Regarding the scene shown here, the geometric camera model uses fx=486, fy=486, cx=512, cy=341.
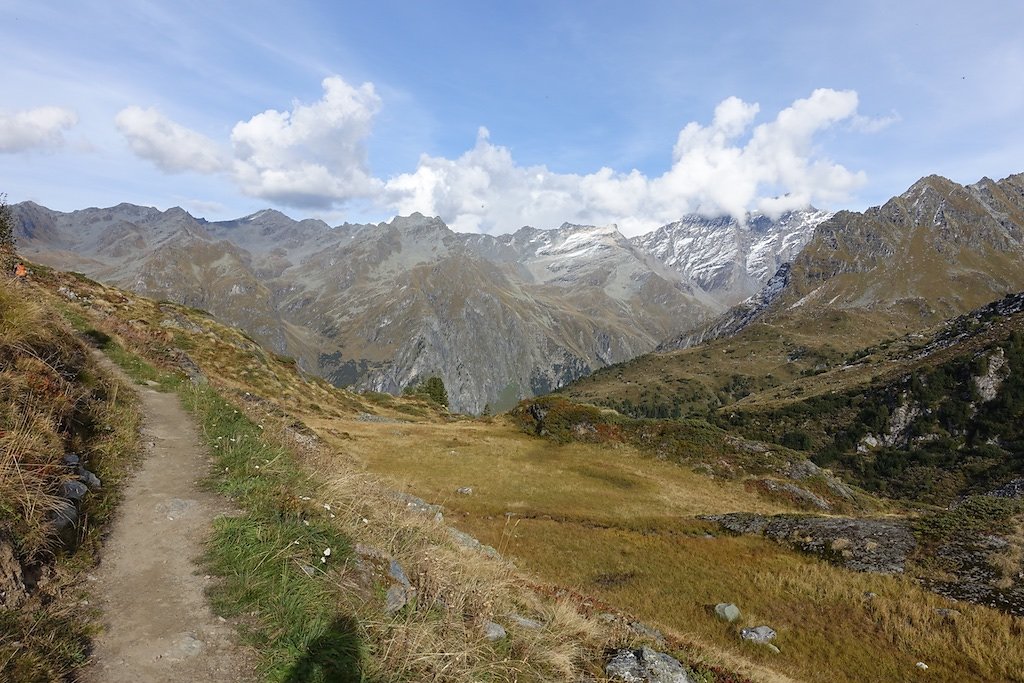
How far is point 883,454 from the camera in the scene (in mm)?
136500

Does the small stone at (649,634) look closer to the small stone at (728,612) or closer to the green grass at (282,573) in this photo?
the small stone at (728,612)

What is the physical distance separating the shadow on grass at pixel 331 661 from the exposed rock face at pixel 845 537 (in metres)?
27.3

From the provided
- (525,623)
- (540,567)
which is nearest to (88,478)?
(525,623)

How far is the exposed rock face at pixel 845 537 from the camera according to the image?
2488cm

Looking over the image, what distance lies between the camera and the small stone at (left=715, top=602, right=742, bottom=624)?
18.9 meters

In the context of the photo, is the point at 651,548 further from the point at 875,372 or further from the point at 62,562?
the point at 875,372

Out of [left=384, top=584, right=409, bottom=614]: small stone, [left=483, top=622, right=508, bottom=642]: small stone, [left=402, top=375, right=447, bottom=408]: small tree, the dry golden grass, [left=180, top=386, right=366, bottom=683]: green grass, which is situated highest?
[left=180, top=386, right=366, bottom=683]: green grass

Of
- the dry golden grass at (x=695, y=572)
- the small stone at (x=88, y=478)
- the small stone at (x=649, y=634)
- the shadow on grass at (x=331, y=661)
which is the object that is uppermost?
the small stone at (x=88, y=478)

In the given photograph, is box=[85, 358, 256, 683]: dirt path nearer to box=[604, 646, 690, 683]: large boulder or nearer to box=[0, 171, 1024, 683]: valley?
box=[0, 171, 1024, 683]: valley

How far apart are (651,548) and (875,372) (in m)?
211

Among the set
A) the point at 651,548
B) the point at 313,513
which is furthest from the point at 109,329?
the point at 651,548

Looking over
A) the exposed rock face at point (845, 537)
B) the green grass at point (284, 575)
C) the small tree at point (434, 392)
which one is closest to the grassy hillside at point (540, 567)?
the green grass at point (284, 575)

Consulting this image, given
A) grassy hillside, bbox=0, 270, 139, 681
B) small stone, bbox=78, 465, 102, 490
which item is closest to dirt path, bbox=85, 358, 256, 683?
grassy hillside, bbox=0, 270, 139, 681

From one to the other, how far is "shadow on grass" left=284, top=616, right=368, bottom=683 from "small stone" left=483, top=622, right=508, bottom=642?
238 cm
